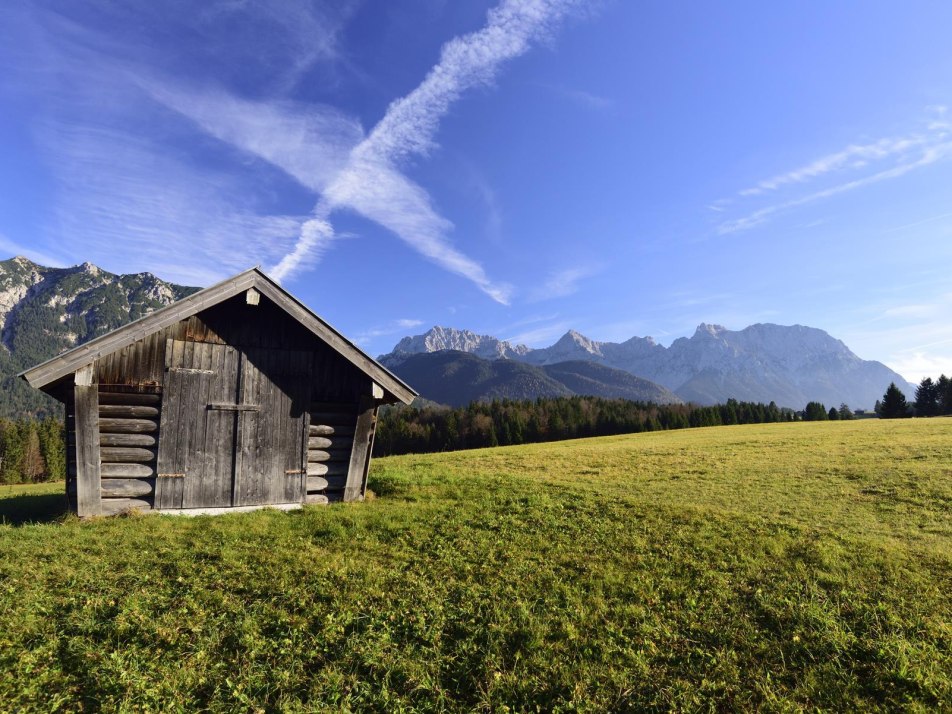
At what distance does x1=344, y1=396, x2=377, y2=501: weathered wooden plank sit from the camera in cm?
1388

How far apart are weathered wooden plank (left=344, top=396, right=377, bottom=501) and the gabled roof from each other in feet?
2.87

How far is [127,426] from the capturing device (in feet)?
38.7

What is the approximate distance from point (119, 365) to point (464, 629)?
35.1 ft

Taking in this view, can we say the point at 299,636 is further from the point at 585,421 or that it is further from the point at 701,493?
the point at 585,421

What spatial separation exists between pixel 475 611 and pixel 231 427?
8.81 metres

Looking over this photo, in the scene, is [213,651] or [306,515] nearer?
[213,651]

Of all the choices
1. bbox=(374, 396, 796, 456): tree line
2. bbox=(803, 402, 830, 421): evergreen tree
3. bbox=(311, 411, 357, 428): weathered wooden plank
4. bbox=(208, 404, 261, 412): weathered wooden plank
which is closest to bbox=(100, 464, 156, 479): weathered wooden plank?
bbox=(208, 404, 261, 412): weathered wooden plank

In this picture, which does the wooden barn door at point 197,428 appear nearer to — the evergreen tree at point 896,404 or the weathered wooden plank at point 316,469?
the weathered wooden plank at point 316,469

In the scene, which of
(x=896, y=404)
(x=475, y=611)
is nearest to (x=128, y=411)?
(x=475, y=611)

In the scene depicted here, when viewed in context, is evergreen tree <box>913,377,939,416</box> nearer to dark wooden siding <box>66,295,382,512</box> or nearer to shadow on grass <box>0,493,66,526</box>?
dark wooden siding <box>66,295,382,512</box>

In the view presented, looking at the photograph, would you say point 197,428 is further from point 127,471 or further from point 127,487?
point 127,487

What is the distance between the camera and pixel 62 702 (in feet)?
16.5

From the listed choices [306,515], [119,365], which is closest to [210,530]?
[306,515]

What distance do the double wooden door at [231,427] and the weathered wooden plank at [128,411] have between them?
320 millimetres
